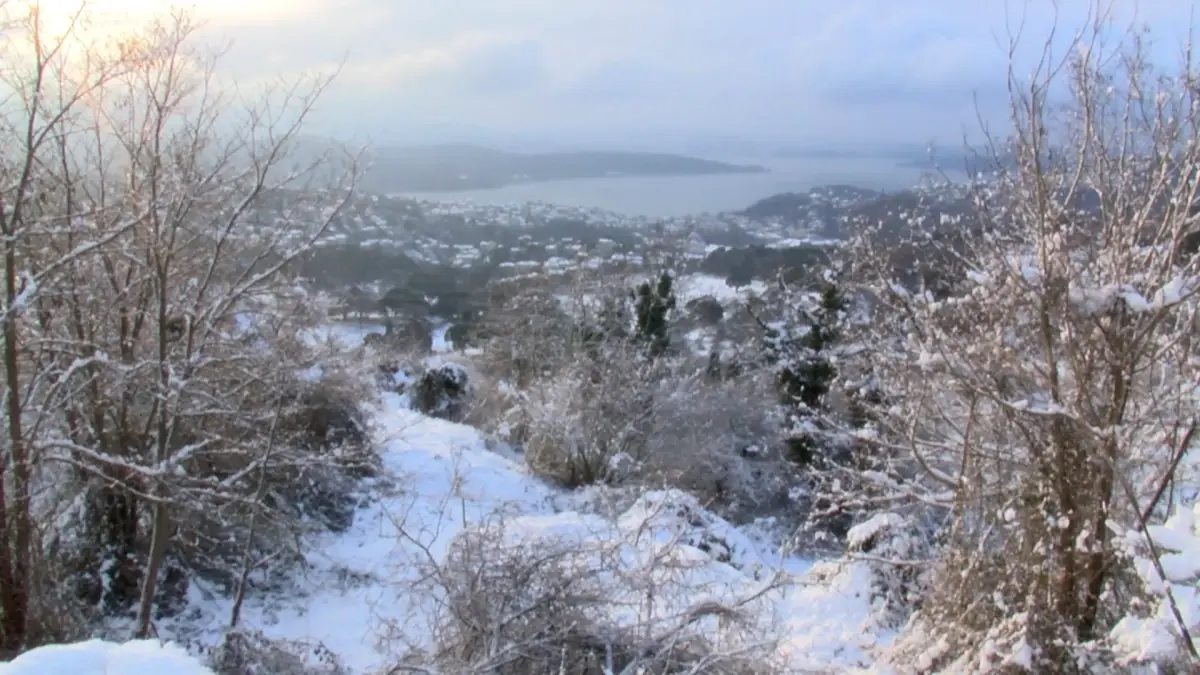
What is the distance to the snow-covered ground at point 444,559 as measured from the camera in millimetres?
6480

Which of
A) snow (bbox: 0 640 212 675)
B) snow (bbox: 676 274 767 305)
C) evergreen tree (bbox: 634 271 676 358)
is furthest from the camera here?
snow (bbox: 676 274 767 305)

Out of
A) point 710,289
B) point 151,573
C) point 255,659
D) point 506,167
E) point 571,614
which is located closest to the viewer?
point 571,614

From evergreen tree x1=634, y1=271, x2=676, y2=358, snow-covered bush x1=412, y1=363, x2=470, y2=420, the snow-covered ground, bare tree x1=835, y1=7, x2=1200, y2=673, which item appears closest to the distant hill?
snow-covered bush x1=412, y1=363, x2=470, y2=420

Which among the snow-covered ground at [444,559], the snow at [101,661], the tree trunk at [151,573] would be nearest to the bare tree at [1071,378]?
the snow-covered ground at [444,559]

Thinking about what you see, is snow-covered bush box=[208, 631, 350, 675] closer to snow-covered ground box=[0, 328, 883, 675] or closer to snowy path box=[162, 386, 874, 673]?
snow-covered ground box=[0, 328, 883, 675]

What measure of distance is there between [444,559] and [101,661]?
4800 mm

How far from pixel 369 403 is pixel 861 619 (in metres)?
8.98

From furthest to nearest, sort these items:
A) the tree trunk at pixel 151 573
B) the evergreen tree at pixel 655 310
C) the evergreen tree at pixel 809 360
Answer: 1. the evergreen tree at pixel 655 310
2. the evergreen tree at pixel 809 360
3. the tree trunk at pixel 151 573

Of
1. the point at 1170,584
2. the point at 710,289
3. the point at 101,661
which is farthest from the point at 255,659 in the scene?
the point at 710,289

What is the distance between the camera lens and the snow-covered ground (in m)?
6.48

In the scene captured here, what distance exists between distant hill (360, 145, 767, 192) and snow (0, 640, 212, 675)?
66.8ft

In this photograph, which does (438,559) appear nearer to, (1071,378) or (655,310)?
(1071,378)

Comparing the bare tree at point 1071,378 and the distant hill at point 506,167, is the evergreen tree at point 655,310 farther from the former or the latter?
the bare tree at point 1071,378

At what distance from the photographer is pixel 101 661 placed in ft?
7.94
